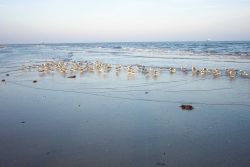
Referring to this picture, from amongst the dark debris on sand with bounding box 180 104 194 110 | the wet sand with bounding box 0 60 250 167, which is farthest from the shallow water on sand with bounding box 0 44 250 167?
the dark debris on sand with bounding box 180 104 194 110

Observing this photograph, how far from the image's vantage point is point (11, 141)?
7.36m

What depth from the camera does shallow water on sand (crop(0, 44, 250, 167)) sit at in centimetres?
639

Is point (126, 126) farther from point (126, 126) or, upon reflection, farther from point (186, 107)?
point (186, 107)

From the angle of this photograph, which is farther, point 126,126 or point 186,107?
point 186,107

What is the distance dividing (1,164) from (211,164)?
406 centimetres

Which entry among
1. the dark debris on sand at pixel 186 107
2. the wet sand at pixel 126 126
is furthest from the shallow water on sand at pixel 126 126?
the dark debris on sand at pixel 186 107

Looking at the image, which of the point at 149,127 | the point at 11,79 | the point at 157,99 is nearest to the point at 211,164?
the point at 149,127

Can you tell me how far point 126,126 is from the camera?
27.3ft

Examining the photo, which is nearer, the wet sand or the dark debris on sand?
the wet sand

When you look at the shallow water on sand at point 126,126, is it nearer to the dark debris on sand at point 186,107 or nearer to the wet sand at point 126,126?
the wet sand at point 126,126

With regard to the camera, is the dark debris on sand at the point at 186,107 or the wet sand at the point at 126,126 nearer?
the wet sand at the point at 126,126

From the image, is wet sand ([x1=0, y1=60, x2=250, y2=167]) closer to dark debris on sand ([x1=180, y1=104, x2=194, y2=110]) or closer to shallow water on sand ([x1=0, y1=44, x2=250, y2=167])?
shallow water on sand ([x1=0, y1=44, x2=250, y2=167])

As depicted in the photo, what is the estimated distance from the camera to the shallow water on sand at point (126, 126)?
639 cm

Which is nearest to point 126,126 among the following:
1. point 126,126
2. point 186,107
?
point 126,126
